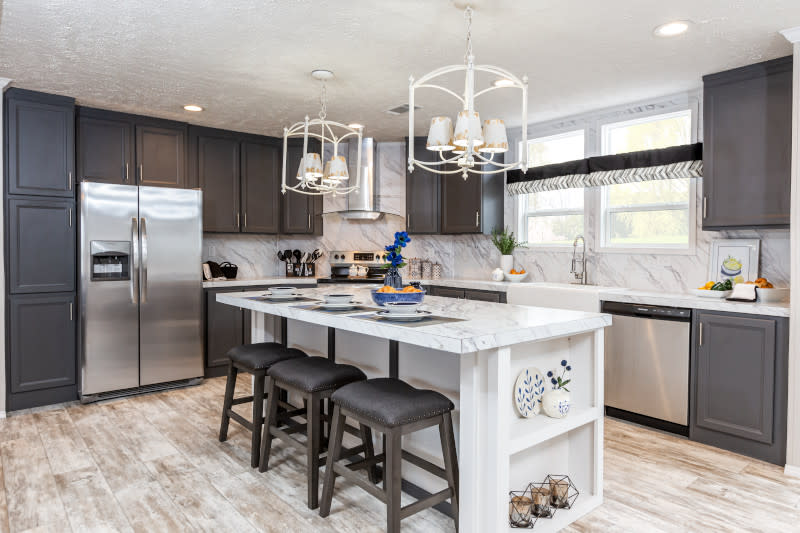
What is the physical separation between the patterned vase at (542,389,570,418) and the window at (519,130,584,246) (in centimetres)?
277

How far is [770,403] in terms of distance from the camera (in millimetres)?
3098

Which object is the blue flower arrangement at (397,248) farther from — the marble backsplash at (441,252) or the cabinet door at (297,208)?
the cabinet door at (297,208)

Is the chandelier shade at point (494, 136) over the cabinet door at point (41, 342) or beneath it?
over

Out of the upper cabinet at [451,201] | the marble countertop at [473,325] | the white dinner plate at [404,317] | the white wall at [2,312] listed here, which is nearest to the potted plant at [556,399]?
the marble countertop at [473,325]

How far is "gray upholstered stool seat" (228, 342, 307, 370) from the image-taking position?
10.2 feet

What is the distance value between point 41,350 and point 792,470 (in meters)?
5.28

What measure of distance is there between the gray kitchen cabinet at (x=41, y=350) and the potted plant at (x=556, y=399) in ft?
12.7

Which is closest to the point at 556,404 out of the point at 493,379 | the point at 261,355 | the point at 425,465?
the point at 493,379

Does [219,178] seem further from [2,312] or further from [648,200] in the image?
[648,200]

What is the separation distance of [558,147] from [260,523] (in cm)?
420

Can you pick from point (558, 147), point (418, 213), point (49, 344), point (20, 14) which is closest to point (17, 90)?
point (20, 14)

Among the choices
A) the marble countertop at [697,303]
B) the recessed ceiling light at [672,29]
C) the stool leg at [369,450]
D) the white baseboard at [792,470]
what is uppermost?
the recessed ceiling light at [672,29]

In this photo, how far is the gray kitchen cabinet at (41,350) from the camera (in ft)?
13.2

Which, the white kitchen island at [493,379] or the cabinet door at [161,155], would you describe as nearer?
the white kitchen island at [493,379]
